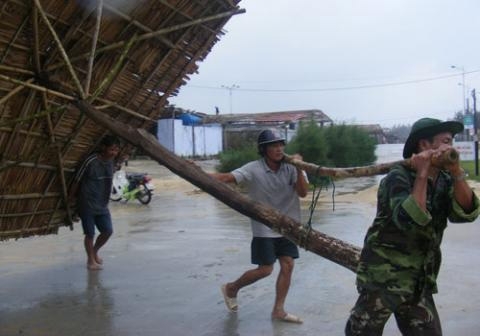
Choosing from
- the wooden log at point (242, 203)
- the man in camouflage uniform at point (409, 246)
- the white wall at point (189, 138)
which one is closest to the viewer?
the man in camouflage uniform at point (409, 246)

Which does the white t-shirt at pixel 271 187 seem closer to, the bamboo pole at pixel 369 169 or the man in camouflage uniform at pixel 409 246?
the bamboo pole at pixel 369 169

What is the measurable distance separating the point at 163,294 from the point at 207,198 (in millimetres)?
11712

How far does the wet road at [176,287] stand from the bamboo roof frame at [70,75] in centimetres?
91

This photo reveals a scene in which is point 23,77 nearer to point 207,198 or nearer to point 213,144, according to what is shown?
point 207,198

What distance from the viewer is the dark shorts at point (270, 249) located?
541cm

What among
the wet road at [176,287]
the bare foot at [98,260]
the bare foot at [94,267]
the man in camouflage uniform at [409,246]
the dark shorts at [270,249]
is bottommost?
the wet road at [176,287]

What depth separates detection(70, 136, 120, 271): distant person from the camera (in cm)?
741

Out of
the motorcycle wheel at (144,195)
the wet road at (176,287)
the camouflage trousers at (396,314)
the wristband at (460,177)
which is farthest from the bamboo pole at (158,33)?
the motorcycle wheel at (144,195)

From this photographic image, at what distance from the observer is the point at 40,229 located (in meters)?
7.29

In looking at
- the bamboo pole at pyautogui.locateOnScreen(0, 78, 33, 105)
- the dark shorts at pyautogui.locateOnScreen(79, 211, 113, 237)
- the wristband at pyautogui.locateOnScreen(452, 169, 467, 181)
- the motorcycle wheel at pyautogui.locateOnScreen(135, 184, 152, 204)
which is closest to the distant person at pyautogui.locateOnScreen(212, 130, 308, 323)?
the bamboo pole at pyautogui.locateOnScreen(0, 78, 33, 105)

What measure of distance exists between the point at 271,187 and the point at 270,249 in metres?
0.55

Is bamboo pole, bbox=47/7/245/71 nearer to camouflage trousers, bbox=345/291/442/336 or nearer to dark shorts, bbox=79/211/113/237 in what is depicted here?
dark shorts, bbox=79/211/113/237

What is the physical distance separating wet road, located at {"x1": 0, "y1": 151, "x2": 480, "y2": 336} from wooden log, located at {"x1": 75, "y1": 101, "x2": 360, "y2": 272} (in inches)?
40.5

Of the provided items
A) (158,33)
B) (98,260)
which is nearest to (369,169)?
(158,33)
